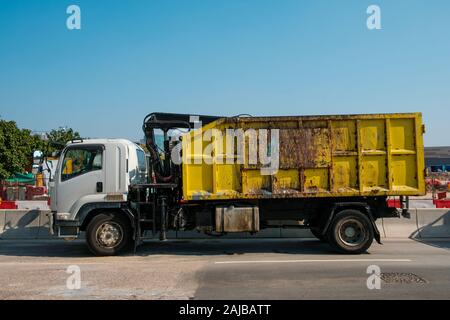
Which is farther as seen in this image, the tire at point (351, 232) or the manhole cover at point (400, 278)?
the tire at point (351, 232)

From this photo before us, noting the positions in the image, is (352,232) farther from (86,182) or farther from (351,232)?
(86,182)

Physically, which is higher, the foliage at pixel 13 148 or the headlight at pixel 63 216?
the foliage at pixel 13 148

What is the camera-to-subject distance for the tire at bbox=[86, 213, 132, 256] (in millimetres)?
9906

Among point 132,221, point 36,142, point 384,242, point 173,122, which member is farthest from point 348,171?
point 36,142

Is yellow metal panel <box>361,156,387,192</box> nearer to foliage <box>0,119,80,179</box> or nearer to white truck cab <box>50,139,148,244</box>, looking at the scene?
white truck cab <box>50,139,148,244</box>

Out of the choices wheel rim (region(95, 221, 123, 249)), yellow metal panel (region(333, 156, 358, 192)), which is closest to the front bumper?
wheel rim (region(95, 221, 123, 249))

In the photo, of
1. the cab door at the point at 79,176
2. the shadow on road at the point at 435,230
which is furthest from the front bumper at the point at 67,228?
the shadow on road at the point at 435,230

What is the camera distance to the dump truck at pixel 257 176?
984 cm

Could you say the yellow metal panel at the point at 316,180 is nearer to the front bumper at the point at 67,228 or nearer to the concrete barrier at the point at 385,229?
the concrete barrier at the point at 385,229

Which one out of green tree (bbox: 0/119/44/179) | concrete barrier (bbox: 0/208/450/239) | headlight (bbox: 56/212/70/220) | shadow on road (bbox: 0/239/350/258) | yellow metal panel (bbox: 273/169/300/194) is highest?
green tree (bbox: 0/119/44/179)

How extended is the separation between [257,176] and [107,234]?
11.7 feet

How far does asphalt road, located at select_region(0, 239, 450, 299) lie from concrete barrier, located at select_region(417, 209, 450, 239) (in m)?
1.40

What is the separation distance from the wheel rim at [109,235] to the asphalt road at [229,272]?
0.40 meters
